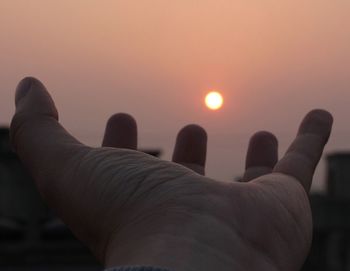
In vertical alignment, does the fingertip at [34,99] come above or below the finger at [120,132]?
above

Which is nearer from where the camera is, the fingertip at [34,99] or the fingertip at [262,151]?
the fingertip at [34,99]

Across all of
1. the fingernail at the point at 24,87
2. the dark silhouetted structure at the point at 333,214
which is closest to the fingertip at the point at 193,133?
the fingernail at the point at 24,87

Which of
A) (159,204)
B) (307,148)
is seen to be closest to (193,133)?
(307,148)

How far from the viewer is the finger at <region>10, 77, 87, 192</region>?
8.24ft

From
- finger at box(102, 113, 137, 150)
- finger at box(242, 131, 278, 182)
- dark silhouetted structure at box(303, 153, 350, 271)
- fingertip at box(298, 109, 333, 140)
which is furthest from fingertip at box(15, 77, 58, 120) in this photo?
dark silhouetted structure at box(303, 153, 350, 271)

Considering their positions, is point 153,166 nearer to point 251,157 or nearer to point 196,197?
point 196,197

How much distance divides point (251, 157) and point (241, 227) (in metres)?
1.02

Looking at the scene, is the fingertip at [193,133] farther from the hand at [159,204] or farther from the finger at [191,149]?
the hand at [159,204]

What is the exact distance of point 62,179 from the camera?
96.4 inches

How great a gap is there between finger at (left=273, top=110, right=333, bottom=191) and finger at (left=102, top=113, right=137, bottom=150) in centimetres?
68

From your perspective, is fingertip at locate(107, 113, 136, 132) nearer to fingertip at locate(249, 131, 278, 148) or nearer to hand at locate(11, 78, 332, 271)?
hand at locate(11, 78, 332, 271)

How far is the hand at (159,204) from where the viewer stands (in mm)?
2039

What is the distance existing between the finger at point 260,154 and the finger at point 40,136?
97cm

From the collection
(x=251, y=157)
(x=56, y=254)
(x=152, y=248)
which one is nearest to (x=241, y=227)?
(x=152, y=248)
